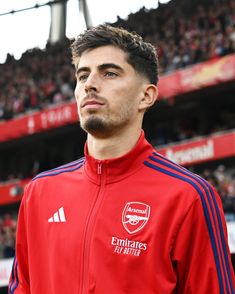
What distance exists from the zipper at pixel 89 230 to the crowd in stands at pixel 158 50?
14.2 metres

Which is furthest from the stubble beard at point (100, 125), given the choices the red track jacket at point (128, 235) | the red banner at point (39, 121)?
the red banner at point (39, 121)

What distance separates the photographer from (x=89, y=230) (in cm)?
218

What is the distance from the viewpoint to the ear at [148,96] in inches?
96.1

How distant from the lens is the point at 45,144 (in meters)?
23.4

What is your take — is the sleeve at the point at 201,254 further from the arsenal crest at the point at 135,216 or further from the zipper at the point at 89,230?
the zipper at the point at 89,230

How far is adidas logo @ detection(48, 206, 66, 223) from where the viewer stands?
2.27 metres

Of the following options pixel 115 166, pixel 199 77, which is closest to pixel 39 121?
pixel 199 77

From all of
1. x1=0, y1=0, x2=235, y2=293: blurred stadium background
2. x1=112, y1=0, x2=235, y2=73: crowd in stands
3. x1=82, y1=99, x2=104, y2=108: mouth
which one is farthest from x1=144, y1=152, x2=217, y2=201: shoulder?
x1=112, y1=0, x2=235, y2=73: crowd in stands

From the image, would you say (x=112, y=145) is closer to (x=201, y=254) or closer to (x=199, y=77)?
(x=201, y=254)

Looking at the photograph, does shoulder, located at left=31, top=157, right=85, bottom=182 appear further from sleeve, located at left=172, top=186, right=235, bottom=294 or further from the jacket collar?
sleeve, located at left=172, top=186, right=235, bottom=294

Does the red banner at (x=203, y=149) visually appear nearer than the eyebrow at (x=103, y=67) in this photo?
No

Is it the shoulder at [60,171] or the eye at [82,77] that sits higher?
the eye at [82,77]

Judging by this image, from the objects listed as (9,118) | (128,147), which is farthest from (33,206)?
(9,118)

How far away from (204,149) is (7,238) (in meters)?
5.61
